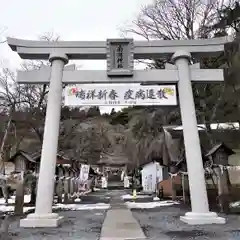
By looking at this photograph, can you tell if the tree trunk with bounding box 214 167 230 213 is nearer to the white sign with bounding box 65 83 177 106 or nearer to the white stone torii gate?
the white stone torii gate

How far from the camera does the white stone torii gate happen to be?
10.6 m

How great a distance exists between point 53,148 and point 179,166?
36.4ft

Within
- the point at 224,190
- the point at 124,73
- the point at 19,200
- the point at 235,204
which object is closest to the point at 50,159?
the point at 124,73

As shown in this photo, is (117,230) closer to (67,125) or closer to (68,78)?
(68,78)

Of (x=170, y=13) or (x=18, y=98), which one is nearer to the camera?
(x=170, y=13)

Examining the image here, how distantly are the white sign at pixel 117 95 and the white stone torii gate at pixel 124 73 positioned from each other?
28 centimetres

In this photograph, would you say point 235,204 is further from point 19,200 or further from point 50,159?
point 19,200

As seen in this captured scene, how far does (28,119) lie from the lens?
23.1m

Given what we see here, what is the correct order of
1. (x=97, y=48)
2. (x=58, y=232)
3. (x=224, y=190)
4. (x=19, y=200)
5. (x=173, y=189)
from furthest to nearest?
(x=173, y=189) → (x=19, y=200) → (x=224, y=190) → (x=97, y=48) → (x=58, y=232)

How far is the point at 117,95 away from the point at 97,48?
1.91m

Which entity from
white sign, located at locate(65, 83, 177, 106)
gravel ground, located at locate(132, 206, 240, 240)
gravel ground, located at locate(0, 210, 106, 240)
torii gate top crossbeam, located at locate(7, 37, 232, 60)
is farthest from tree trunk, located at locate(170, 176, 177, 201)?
gravel ground, located at locate(0, 210, 106, 240)

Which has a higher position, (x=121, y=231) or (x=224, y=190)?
(x=224, y=190)

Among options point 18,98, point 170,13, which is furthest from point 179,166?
point 18,98

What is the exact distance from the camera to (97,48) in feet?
38.3
